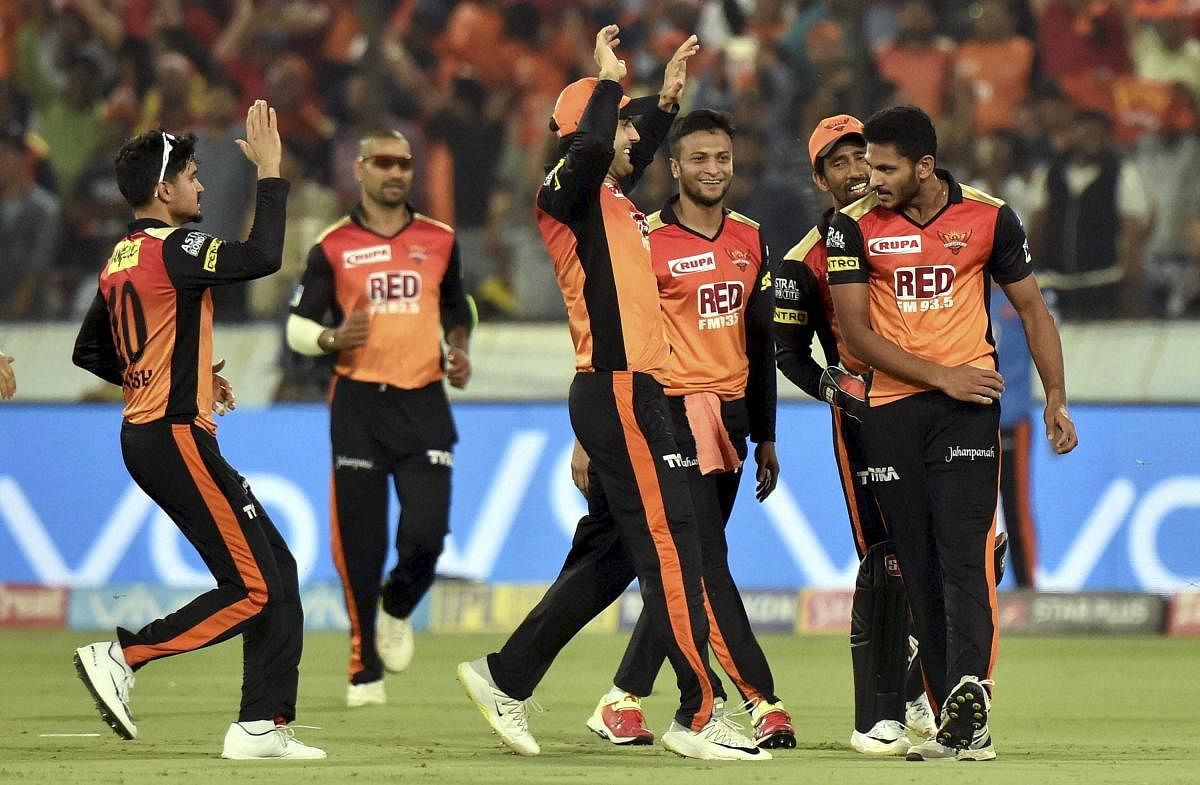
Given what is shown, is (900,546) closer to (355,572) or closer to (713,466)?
(713,466)

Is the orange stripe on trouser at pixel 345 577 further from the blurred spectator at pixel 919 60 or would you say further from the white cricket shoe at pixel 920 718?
the blurred spectator at pixel 919 60

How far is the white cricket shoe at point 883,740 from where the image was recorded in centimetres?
732

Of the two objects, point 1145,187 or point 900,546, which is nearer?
point 900,546

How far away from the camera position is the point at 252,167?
14.7 metres

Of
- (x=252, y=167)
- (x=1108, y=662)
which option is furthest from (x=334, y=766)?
(x=252, y=167)

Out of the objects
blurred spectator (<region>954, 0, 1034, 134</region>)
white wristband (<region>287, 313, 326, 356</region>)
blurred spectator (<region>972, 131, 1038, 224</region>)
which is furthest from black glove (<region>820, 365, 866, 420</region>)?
blurred spectator (<region>954, 0, 1034, 134</region>)

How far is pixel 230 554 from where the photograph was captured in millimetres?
7172

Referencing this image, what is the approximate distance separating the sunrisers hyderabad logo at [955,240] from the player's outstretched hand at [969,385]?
44 cm

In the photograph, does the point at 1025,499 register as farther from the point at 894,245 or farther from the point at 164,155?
the point at 164,155

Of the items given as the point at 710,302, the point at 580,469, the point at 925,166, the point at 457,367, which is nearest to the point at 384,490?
the point at 457,367

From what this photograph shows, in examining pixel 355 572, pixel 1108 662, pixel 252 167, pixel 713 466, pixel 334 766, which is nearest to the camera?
pixel 334 766

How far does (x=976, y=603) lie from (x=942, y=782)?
0.91 meters

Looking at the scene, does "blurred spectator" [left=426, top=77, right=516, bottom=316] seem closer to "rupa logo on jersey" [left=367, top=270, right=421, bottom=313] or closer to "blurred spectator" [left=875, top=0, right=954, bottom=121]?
"blurred spectator" [left=875, top=0, right=954, bottom=121]

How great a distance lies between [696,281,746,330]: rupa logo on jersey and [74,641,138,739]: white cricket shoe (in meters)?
2.65
